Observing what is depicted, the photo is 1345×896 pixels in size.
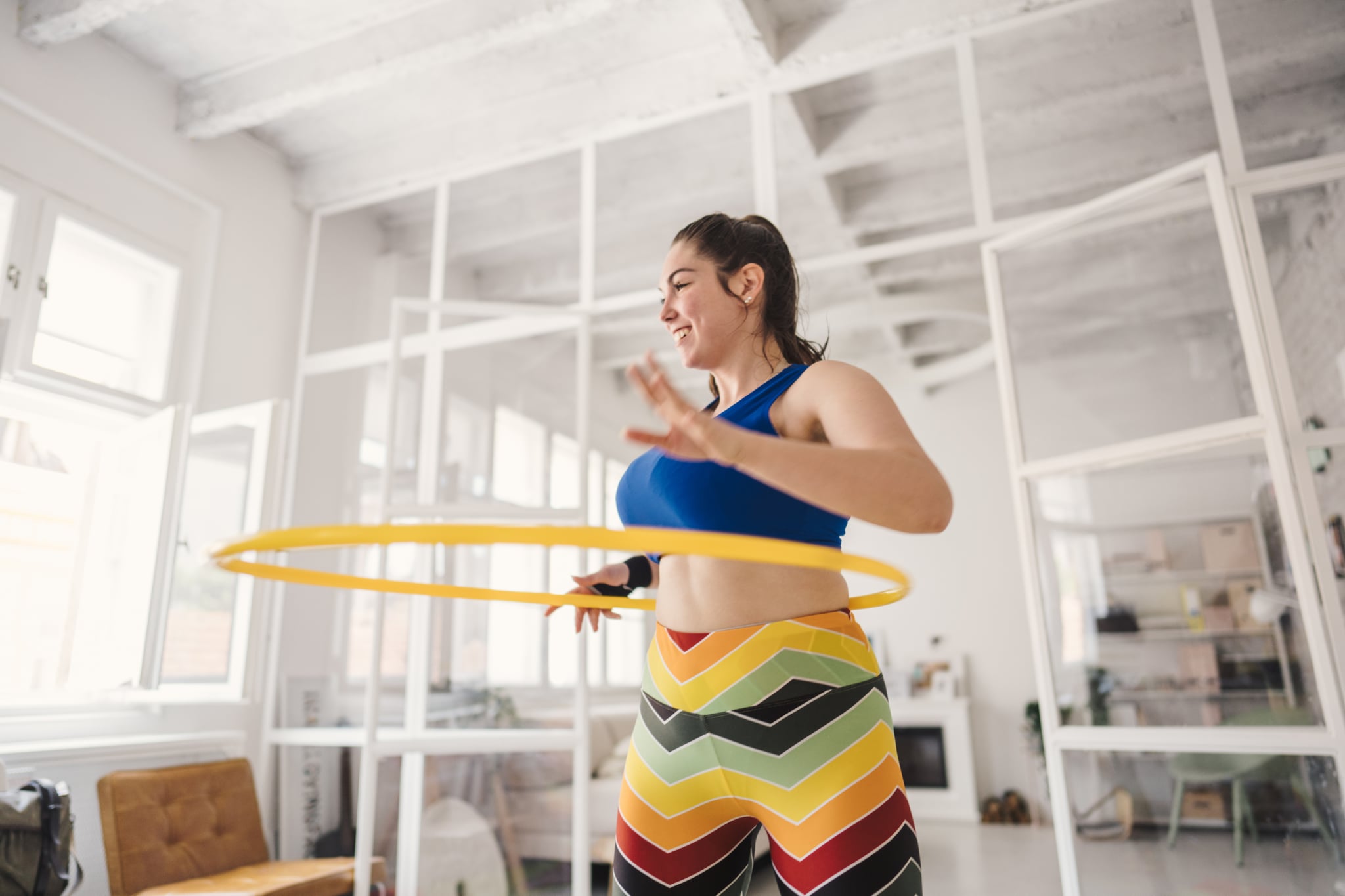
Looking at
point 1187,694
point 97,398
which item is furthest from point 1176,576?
point 97,398

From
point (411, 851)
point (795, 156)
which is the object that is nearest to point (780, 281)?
point (795, 156)

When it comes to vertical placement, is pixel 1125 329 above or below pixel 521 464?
above

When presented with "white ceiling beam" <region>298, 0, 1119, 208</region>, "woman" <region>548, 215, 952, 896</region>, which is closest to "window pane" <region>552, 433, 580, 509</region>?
"white ceiling beam" <region>298, 0, 1119, 208</region>

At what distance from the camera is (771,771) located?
3.39 ft

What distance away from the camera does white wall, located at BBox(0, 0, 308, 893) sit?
3137mm

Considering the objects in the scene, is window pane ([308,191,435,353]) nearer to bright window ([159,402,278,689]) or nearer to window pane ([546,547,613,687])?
bright window ([159,402,278,689])

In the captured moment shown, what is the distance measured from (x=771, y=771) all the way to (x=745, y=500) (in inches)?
12.7

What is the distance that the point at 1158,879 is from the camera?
2486mm

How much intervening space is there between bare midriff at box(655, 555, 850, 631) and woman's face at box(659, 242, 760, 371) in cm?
30

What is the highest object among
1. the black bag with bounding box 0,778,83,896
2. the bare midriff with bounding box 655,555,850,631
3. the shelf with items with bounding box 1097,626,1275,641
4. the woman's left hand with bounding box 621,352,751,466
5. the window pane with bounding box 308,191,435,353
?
the window pane with bounding box 308,191,435,353

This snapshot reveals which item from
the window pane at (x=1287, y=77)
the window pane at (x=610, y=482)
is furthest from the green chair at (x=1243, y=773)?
the window pane at (x=610, y=482)

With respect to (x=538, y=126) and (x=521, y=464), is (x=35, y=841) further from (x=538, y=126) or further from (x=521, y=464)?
(x=538, y=126)

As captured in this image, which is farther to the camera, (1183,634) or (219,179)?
(219,179)

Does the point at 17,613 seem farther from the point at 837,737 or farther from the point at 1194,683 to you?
the point at 1194,683
